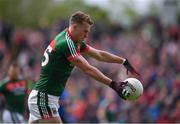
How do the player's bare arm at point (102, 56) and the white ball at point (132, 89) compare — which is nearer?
the white ball at point (132, 89)

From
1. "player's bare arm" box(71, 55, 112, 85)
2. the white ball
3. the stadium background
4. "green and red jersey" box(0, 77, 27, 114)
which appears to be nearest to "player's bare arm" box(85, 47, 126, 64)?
the white ball

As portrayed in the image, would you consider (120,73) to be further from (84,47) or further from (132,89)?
(132,89)

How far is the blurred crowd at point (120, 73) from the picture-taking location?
62.1ft

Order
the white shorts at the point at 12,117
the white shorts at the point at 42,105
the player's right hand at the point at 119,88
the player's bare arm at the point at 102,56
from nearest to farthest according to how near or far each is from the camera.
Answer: the player's right hand at the point at 119,88, the white shorts at the point at 42,105, the player's bare arm at the point at 102,56, the white shorts at the point at 12,117

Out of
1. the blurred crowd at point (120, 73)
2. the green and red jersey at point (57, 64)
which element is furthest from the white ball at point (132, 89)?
the blurred crowd at point (120, 73)

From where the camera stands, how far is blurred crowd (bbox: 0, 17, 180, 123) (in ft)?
62.1

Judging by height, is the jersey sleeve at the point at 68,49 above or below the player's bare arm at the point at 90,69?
above

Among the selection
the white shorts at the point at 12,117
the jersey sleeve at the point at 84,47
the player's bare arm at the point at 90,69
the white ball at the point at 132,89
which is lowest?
the white shorts at the point at 12,117

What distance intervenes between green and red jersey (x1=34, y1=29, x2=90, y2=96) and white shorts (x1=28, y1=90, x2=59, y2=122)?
0.08 m

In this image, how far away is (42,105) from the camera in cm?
1166

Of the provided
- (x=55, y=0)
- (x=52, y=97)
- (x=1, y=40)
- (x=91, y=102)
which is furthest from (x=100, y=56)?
(x=55, y=0)

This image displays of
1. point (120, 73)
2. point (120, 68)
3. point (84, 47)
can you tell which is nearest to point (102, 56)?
point (84, 47)

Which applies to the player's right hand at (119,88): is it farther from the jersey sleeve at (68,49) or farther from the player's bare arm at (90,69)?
the jersey sleeve at (68,49)

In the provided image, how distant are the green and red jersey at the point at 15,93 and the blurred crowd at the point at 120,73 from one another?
1130mm
